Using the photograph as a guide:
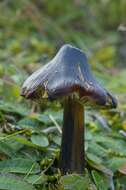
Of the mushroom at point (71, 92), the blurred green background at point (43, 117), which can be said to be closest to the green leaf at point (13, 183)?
the blurred green background at point (43, 117)

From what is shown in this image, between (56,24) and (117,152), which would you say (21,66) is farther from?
(56,24)

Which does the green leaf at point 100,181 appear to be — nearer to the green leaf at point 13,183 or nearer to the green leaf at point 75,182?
the green leaf at point 75,182

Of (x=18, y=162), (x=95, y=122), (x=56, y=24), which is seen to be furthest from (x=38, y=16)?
(x=18, y=162)

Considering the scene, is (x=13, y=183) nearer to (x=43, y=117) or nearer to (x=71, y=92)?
(x=71, y=92)

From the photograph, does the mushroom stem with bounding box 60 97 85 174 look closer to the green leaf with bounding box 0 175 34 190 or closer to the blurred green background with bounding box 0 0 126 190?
the blurred green background with bounding box 0 0 126 190

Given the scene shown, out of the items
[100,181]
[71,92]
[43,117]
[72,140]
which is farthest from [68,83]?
[43,117]

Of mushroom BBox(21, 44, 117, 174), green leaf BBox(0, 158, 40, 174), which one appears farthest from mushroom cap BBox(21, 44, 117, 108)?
green leaf BBox(0, 158, 40, 174)
